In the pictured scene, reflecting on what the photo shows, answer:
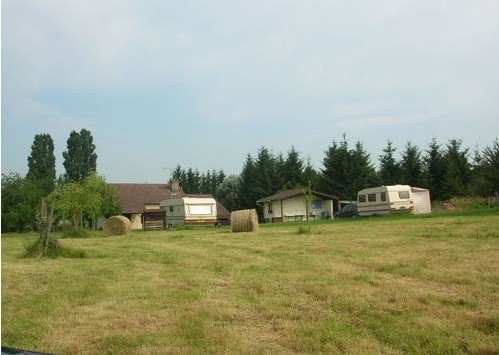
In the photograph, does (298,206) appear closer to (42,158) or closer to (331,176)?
(331,176)

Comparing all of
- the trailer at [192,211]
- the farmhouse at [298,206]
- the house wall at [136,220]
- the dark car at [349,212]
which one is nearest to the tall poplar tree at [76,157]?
the house wall at [136,220]

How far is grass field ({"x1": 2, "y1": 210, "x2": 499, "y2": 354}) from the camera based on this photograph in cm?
413

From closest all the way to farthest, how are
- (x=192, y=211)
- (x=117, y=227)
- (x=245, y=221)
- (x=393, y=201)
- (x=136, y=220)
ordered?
1. (x=245, y=221)
2. (x=117, y=227)
3. (x=393, y=201)
4. (x=192, y=211)
5. (x=136, y=220)

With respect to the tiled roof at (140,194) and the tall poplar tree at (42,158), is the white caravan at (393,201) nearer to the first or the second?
the tiled roof at (140,194)

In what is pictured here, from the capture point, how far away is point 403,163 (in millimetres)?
41969

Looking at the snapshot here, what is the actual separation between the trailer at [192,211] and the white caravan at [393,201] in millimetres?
10490

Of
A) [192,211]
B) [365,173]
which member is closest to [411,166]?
[365,173]

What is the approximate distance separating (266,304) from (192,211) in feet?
104

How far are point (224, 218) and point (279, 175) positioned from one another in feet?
21.9

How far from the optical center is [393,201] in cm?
3256

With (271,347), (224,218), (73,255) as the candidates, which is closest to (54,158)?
(224,218)

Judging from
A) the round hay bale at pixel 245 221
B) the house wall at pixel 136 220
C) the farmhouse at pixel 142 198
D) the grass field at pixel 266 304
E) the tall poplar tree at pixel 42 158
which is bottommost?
the grass field at pixel 266 304

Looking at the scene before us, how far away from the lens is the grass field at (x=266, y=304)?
413 cm

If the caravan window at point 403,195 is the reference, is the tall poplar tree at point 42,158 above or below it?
above
